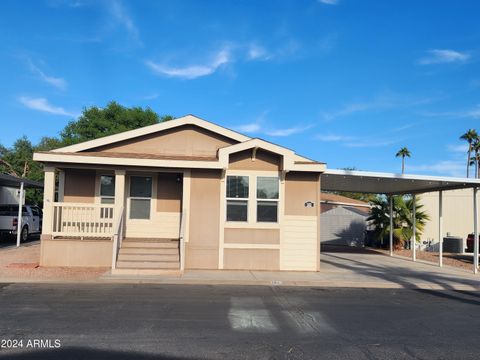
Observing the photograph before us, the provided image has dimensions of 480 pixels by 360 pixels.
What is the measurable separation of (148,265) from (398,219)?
16.4 m

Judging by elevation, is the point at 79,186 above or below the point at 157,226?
above

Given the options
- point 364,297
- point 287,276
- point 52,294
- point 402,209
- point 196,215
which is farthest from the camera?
point 402,209

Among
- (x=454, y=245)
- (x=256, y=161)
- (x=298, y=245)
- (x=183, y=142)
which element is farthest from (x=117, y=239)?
(x=454, y=245)

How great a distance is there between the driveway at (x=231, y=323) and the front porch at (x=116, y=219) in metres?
2.27

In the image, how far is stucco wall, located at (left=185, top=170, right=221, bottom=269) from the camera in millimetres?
13266

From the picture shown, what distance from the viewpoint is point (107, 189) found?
14.4 m

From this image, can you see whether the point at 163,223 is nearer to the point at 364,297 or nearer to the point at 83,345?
the point at 364,297

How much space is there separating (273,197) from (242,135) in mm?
2352

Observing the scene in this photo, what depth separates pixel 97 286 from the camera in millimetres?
10289

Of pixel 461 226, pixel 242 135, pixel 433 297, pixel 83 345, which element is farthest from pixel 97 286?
pixel 461 226

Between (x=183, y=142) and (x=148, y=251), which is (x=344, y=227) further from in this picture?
(x=148, y=251)

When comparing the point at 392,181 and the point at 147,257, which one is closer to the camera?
the point at 147,257

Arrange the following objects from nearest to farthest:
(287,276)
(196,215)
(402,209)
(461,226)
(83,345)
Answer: (83,345) < (287,276) < (196,215) < (402,209) < (461,226)

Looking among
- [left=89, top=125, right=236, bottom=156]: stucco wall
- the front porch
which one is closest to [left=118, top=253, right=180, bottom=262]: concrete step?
the front porch
